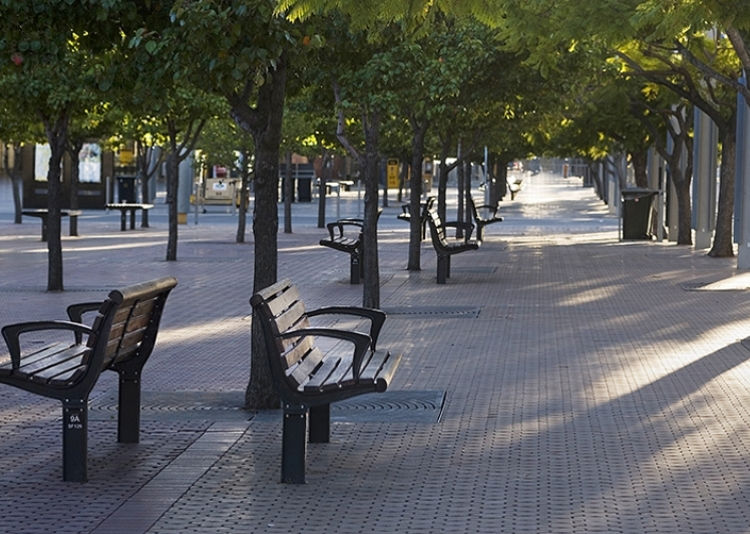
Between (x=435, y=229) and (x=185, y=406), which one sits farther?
(x=435, y=229)

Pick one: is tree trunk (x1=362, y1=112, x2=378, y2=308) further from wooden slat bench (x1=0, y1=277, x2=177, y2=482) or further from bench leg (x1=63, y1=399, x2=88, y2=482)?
bench leg (x1=63, y1=399, x2=88, y2=482)

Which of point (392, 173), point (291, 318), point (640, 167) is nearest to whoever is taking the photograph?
point (291, 318)

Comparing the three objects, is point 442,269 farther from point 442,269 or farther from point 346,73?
point 346,73

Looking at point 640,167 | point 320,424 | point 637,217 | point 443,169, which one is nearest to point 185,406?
point 320,424

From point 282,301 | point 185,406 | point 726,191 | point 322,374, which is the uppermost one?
point 726,191

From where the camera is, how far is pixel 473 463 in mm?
8258

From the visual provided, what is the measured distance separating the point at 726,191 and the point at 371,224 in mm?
12168

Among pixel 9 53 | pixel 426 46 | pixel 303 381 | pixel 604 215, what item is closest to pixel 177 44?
pixel 9 53

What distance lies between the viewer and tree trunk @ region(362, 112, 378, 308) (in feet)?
55.9

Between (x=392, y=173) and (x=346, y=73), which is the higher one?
(x=346, y=73)

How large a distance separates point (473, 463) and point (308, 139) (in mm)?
32182

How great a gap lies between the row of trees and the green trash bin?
6.41 ft

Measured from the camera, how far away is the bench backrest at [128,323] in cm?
774

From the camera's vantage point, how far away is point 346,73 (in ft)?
54.6
